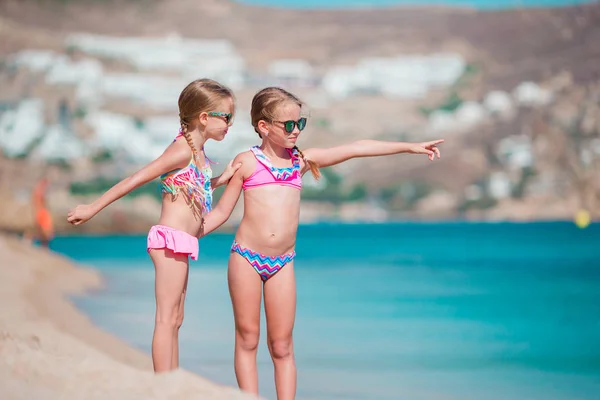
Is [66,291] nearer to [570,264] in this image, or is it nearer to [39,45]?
[570,264]

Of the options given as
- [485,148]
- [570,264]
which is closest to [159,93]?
[485,148]

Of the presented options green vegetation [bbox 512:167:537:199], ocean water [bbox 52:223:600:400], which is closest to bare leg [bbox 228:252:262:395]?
ocean water [bbox 52:223:600:400]

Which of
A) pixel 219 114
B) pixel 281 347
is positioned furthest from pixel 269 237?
pixel 219 114

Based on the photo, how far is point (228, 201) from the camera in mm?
4223

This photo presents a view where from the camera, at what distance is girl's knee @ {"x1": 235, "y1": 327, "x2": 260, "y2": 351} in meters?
4.16

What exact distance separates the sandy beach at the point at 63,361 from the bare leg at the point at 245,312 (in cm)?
30

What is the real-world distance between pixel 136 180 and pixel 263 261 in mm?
628

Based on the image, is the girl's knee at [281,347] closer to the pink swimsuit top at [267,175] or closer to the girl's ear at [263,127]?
the pink swimsuit top at [267,175]

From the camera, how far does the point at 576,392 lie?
680cm

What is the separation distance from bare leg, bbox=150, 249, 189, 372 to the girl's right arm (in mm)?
287

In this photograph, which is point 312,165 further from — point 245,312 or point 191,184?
point 245,312

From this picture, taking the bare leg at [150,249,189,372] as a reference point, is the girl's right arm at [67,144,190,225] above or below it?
above

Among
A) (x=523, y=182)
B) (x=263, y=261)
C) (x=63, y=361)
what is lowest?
(x=63, y=361)

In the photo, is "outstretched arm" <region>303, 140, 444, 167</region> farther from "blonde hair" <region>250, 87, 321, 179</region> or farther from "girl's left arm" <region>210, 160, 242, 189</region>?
"girl's left arm" <region>210, 160, 242, 189</region>
